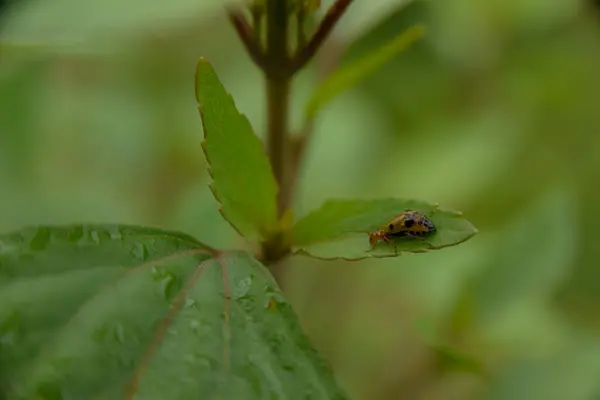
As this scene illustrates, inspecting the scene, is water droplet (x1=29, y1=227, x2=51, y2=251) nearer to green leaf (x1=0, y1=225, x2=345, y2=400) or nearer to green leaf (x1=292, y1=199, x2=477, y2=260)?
green leaf (x1=0, y1=225, x2=345, y2=400)

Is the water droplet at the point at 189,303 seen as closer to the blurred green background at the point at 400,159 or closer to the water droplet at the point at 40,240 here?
the water droplet at the point at 40,240

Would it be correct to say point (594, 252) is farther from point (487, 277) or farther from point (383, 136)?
point (487, 277)

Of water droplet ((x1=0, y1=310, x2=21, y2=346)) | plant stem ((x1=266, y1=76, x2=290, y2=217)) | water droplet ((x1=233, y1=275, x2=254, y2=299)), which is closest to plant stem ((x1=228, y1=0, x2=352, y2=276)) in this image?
plant stem ((x1=266, y1=76, x2=290, y2=217))

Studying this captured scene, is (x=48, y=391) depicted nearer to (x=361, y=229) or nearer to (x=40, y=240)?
(x=40, y=240)

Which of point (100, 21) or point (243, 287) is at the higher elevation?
point (100, 21)

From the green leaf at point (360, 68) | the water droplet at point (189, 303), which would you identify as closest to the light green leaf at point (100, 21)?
the green leaf at point (360, 68)

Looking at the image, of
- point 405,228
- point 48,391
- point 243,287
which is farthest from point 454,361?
point 48,391

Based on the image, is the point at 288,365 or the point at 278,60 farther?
the point at 278,60
